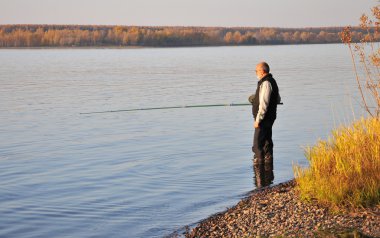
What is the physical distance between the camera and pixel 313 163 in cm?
894

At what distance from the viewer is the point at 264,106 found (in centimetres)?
1169

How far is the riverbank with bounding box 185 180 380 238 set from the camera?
23.4 ft

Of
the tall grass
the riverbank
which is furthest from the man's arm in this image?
the riverbank

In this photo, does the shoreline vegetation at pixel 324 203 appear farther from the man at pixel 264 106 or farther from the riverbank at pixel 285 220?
the man at pixel 264 106

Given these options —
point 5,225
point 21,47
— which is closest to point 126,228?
point 5,225

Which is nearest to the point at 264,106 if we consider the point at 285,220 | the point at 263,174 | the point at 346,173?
the point at 263,174

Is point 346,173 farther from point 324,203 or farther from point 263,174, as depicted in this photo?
point 263,174

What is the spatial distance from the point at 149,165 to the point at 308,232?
260 inches

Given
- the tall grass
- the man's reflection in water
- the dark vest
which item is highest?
the dark vest

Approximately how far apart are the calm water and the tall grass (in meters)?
1.70

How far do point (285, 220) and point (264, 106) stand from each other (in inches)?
159

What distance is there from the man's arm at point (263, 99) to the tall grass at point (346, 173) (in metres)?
2.20

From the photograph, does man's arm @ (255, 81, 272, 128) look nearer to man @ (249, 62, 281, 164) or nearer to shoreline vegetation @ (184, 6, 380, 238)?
man @ (249, 62, 281, 164)

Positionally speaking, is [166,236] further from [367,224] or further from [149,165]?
[149,165]
